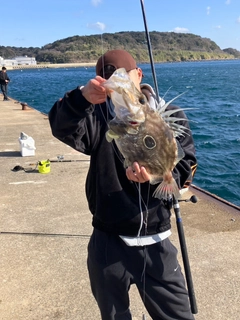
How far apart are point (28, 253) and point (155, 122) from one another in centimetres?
341

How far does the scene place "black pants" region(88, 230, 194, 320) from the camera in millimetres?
2695

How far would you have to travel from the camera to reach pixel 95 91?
235 cm

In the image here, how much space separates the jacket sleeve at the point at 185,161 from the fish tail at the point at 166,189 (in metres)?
0.20

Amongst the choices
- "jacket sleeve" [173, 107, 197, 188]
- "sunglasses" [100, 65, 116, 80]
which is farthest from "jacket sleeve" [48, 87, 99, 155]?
"jacket sleeve" [173, 107, 197, 188]

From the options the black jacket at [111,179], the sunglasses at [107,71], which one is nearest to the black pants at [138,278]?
the black jacket at [111,179]

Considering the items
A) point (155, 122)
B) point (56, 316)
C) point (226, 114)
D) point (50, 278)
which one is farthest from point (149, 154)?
point (226, 114)

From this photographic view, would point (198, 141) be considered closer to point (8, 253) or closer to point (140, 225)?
point (8, 253)

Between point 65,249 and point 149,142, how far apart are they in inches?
127

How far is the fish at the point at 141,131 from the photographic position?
2.17 metres

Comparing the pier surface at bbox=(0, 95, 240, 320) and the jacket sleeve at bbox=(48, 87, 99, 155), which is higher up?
the jacket sleeve at bbox=(48, 87, 99, 155)

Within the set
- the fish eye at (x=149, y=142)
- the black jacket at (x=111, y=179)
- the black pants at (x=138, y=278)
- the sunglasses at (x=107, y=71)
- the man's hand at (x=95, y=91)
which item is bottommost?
the black pants at (x=138, y=278)

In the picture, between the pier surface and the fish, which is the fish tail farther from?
the pier surface

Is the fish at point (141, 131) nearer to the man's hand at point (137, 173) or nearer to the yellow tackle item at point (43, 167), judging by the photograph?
the man's hand at point (137, 173)

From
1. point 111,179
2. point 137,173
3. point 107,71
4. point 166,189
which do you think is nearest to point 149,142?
point 137,173
